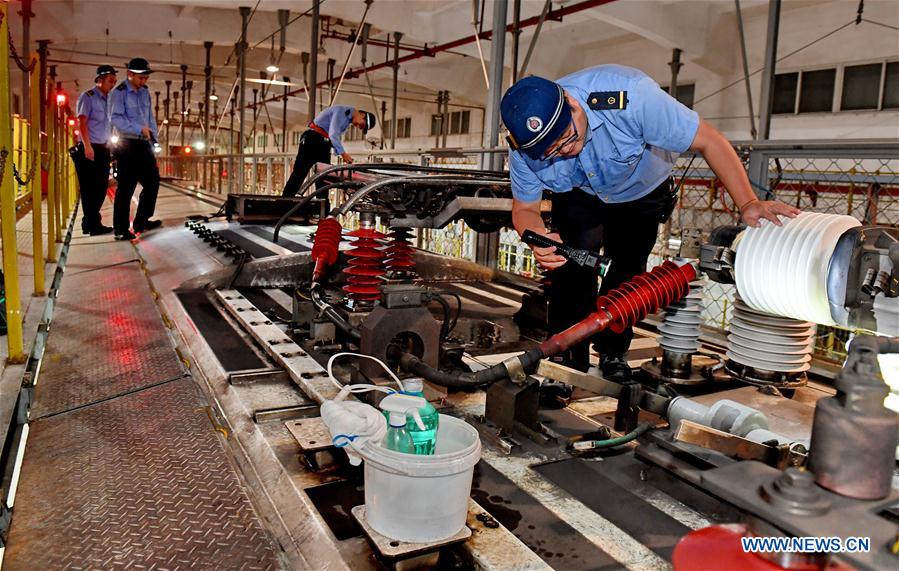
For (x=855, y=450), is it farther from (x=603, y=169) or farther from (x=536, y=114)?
(x=603, y=169)

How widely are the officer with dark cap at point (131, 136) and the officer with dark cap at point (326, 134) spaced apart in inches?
61.2

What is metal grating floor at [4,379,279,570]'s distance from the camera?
1585 millimetres

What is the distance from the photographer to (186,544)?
1629 mm

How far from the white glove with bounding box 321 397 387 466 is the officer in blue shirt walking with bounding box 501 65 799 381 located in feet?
3.29

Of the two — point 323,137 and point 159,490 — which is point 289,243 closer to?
point 323,137

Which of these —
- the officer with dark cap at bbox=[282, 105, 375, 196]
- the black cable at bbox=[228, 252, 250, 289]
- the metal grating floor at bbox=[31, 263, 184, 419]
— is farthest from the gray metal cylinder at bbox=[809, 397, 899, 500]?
the officer with dark cap at bbox=[282, 105, 375, 196]

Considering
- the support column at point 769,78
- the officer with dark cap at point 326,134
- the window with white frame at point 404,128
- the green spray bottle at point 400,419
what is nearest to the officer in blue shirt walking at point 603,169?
the green spray bottle at point 400,419

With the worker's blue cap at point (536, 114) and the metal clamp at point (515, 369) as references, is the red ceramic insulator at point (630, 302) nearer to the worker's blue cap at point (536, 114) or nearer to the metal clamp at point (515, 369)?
the metal clamp at point (515, 369)

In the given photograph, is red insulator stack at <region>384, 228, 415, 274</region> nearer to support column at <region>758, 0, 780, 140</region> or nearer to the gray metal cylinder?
the gray metal cylinder

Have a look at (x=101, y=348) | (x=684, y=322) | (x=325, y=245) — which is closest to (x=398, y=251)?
(x=325, y=245)

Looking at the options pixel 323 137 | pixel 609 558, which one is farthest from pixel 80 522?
pixel 323 137

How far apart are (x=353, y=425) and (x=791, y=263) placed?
122 cm

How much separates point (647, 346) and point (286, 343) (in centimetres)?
191

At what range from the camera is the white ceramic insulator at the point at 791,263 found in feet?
5.75
